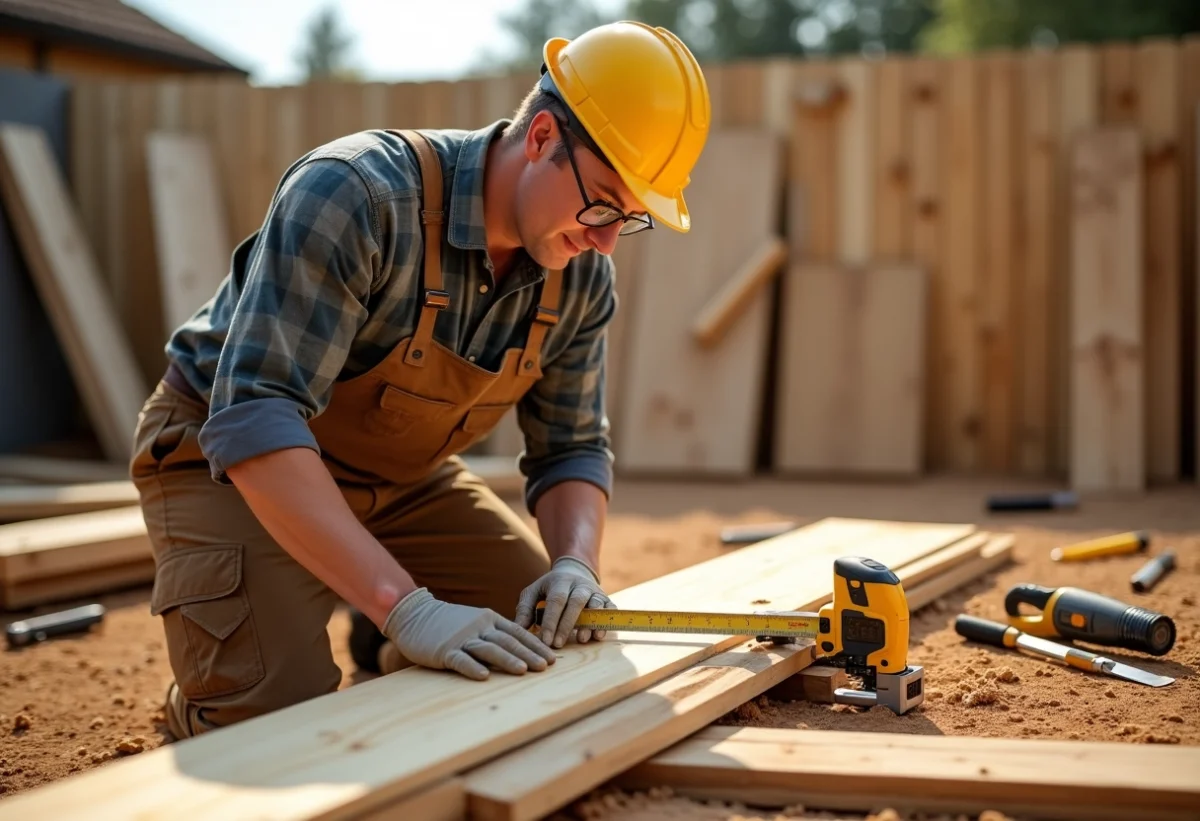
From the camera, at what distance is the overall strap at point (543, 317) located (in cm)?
297

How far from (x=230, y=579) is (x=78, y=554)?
6.58ft

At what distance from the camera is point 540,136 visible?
2695 millimetres

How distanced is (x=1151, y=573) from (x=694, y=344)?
3.78 m

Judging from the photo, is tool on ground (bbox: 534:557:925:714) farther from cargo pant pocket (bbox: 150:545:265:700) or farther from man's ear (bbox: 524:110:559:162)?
man's ear (bbox: 524:110:559:162)

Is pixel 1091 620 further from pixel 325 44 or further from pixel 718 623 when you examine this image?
pixel 325 44

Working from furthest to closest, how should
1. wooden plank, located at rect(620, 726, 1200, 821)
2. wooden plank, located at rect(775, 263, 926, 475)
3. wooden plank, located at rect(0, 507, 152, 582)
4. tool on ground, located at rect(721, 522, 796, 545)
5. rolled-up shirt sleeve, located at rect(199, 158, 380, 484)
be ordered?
wooden plank, located at rect(775, 263, 926, 475) < tool on ground, located at rect(721, 522, 796, 545) < wooden plank, located at rect(0, 507, 152, 582) < rolled-up shirt sleeve, located at rect(199, 158, 380, 484) < wooden plank, located at rect(620, 726, 1200, 821)

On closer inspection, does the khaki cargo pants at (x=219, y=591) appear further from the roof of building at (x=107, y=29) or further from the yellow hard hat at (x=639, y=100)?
the roof of building at (x=107, y=29)

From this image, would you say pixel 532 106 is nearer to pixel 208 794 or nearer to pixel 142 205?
pixel 208 794

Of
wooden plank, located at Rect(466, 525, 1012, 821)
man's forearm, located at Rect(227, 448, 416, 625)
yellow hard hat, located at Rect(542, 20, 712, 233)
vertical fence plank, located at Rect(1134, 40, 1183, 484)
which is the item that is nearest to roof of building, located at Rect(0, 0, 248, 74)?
yellow hard hat, located at Rect(542, 20, 712, 233)

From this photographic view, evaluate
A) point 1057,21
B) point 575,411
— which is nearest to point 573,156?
point 575,411

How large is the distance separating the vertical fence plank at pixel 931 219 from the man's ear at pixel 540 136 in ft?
16.6

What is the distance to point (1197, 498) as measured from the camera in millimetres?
6301

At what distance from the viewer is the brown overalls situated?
9.28 feet

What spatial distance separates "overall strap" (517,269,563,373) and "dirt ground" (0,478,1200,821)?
1001 millimetres
